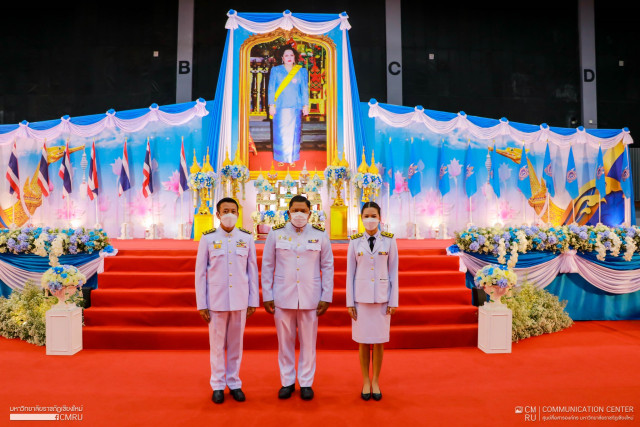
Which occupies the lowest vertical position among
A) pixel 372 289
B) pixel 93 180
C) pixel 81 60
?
pixel 372 289

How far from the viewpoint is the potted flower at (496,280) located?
4.89 metres

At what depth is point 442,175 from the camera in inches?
411

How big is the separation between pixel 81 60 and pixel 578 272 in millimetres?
12530

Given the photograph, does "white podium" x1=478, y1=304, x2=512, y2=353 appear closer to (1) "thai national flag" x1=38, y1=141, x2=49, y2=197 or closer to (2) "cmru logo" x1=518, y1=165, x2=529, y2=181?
(2) "cmru logo" x1=518, y1=165, x2=529, y2=181

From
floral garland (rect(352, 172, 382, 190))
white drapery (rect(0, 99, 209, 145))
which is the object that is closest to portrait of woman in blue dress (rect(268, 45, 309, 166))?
white drapery (rect(0, 99, 209, 145))

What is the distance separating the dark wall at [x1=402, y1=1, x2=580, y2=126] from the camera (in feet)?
40.3

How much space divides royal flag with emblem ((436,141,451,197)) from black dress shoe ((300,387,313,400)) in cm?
774

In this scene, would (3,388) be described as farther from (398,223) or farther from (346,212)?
(398,223)

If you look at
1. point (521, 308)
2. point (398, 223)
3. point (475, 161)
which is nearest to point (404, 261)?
point (521, 308)

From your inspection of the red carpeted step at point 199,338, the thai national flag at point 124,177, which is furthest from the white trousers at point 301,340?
the thai national flag at point 124,177

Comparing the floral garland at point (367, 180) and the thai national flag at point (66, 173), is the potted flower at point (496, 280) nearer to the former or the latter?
the floral garland at point (367, 180)

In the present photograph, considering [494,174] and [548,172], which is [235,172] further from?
[548,172]

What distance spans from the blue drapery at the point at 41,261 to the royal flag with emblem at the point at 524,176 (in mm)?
9177

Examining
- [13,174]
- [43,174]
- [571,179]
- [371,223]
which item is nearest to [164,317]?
[371,223]
